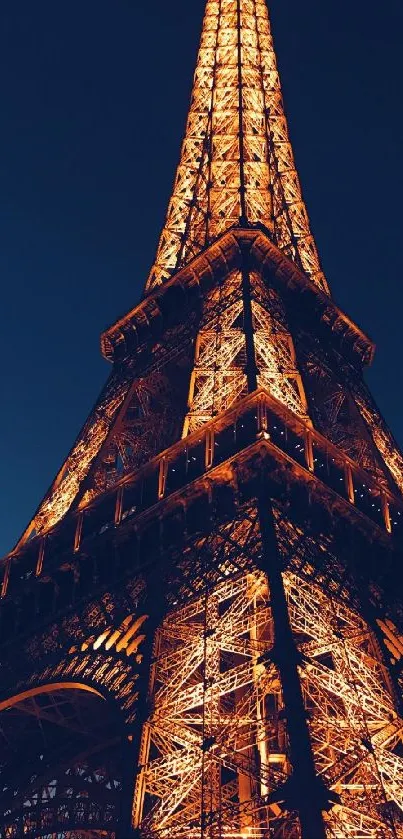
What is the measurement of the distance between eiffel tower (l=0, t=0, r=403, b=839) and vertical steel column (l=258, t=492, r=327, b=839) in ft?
0.12

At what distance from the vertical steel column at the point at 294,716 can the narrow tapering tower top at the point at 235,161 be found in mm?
21739

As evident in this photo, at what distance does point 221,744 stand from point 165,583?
21.3 ft

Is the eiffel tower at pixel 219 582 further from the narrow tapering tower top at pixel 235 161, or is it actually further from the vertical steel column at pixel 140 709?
the narrow tapering tower top at pixel 235 161

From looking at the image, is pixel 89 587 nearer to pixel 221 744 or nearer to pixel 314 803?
pixel 221 744

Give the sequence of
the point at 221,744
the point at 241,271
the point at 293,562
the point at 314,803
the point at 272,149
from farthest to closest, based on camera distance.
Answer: the point at 272,149 < the point at 241,271 < the point at 293,562 < the point at 221,744 < the point at 314,803

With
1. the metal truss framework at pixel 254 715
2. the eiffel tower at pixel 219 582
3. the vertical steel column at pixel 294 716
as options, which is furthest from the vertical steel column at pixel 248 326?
the vertical steel column at pixel 294 716

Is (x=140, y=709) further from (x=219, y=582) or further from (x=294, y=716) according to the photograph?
(x=294, y=716)

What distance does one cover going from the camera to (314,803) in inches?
559

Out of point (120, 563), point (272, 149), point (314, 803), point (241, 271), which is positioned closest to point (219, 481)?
point (120, 563)

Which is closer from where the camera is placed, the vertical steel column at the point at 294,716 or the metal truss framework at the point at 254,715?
the vertical steel column at the point at 294,716

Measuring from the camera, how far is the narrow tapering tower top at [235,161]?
1652 inches

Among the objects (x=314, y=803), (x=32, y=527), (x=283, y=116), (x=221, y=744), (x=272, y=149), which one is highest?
(x=283, y=116)

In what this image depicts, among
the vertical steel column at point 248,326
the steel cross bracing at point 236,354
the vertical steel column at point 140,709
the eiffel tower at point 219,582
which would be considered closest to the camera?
the vertical steel column at point 140,709

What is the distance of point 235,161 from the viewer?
44.0 meters
